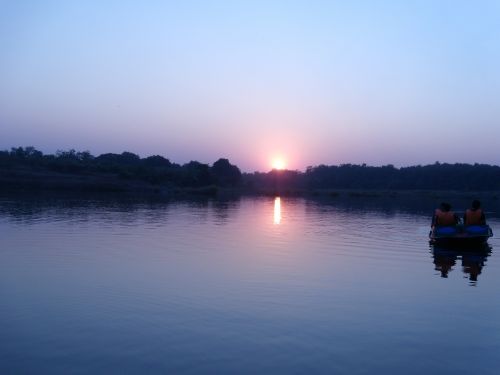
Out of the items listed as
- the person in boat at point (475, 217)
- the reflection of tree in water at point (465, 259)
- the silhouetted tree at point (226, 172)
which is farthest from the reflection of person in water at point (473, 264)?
the silhouetted tree at point (226, 172)

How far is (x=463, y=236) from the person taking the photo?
1006 inches

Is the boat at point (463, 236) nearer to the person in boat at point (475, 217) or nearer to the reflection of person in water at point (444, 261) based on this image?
the person in boat at point (475, 217)

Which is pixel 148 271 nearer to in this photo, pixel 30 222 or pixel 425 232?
pixel 30 222

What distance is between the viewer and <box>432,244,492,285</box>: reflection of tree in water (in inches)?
761

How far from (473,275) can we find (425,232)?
14.7 metres

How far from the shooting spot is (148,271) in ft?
56.0

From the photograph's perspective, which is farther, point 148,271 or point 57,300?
point 148,271

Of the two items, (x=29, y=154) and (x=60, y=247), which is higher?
(x=29, y=154)

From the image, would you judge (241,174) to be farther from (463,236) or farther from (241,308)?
(241,308)

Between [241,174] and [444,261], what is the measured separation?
119425 mm

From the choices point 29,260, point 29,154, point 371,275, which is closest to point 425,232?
point 371,275

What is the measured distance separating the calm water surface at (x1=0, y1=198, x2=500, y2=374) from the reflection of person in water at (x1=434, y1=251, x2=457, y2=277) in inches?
3.6

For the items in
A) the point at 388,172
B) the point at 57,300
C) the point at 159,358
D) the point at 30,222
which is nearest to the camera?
the point at 159,358

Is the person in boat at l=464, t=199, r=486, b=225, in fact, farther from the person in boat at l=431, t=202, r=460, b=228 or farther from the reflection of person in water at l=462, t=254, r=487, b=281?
the reflection of person in water at l=462, t=254, r=487, b=281
